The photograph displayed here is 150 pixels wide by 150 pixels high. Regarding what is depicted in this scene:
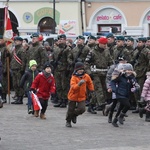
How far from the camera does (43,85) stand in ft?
52.9

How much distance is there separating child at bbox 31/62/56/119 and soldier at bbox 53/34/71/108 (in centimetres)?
300

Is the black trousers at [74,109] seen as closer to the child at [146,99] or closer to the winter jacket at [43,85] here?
the winter jacket at [43,85]

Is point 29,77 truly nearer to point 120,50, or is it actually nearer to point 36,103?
point 36,103

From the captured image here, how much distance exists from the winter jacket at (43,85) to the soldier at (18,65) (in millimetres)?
3637

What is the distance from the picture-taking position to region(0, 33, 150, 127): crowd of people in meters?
14.9

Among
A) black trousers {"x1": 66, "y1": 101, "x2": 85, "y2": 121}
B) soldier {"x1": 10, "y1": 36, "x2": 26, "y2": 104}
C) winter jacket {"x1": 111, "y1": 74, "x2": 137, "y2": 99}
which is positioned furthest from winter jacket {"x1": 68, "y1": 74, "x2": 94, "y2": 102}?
soldier {"x1": 10, "y1": 36, "x2": 26, "y2": 104}

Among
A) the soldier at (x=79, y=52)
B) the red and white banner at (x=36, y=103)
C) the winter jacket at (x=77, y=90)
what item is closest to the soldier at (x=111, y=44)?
the soldier at (x=79, y=52)

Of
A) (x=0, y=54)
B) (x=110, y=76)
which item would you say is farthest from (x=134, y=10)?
(x=110, y=76)

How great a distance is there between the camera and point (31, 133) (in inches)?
541

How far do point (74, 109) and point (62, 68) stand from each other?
468cm

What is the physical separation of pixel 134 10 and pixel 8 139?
90.0ft

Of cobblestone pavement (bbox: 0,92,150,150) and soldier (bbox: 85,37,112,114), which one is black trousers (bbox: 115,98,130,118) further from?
soldier (bbox: 85,37,112,114)

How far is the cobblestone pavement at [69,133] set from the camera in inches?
488

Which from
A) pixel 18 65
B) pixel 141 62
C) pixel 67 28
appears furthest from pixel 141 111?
pixel 67 28
